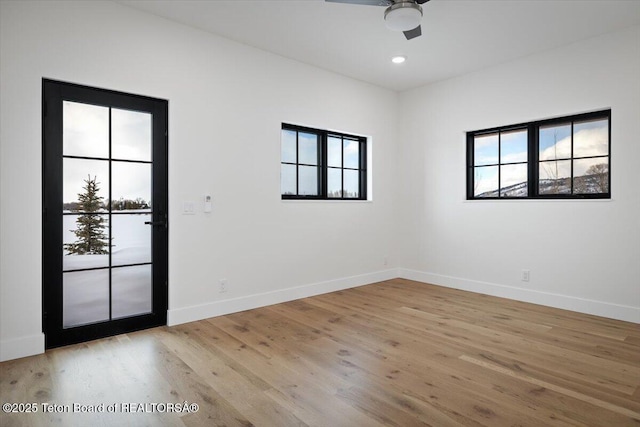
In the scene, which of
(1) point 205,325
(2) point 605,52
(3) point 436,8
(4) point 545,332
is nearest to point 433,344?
(4) point 545,332

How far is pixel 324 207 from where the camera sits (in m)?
4.81

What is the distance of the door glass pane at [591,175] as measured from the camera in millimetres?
3909

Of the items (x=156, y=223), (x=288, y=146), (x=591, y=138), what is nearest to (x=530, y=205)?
(x=591, y=138)

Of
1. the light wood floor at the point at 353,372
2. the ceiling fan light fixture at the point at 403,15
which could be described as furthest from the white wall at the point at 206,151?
the ceiling fan light fixture at the point at 403,15

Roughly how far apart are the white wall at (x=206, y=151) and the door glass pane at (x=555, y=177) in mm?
2089

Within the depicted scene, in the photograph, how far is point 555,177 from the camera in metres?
4.26

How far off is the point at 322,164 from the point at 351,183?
0.65 meters

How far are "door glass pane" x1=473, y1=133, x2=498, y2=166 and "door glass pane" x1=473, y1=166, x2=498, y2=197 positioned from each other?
0.09 m

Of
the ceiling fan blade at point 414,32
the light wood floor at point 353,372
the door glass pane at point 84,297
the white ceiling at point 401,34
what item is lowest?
the light wood floor at point 353,372

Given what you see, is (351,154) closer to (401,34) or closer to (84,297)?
(401,34)

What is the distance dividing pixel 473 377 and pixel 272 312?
2.14 meters

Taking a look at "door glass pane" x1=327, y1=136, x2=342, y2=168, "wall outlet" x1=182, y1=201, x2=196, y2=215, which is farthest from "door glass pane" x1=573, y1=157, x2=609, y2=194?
"wall outlet" x1=182, y1=201, x2=196, y2=215

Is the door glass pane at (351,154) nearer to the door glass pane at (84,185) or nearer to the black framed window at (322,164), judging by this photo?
the black framed window at (322,164)

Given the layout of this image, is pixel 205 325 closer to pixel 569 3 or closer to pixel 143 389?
pixel 143 389
